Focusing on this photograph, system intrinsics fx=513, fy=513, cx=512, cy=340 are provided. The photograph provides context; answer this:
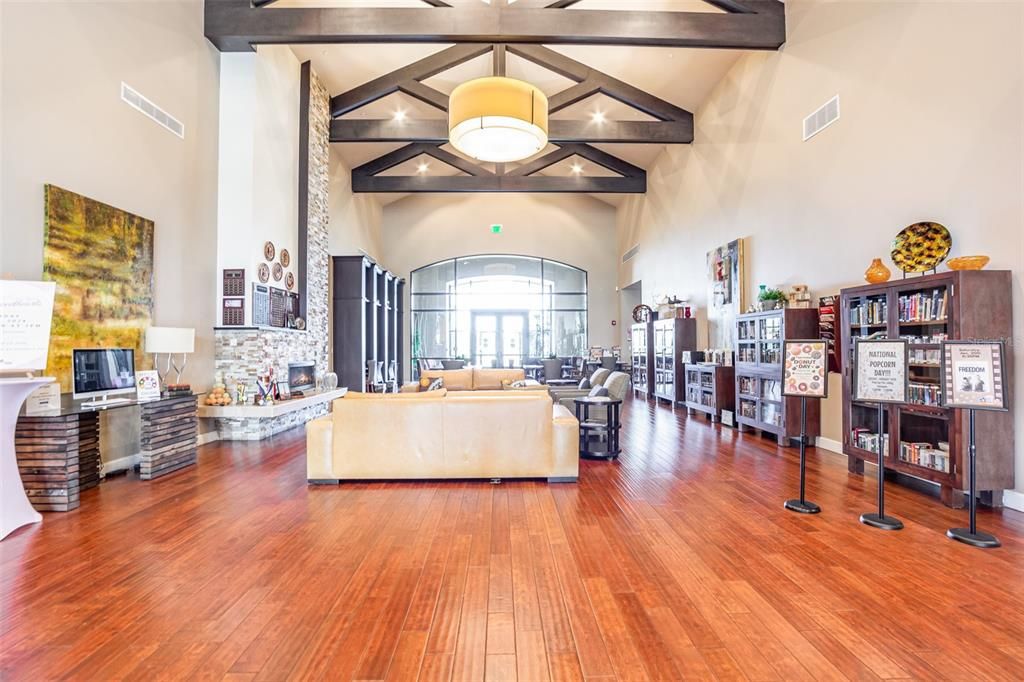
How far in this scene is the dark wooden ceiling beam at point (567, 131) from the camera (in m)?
9.07

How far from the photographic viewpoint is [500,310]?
591 inches

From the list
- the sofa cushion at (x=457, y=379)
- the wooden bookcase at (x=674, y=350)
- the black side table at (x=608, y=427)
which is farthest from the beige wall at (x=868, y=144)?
the sofa cushion at (x=457, y=379)

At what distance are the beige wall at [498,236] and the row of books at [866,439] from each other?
10.4m

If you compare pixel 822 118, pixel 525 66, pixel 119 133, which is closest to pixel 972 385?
pixel 822 118

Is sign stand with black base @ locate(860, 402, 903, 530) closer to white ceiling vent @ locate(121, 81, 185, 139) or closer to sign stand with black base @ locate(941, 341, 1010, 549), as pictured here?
sign stand with black base @ locate(941, 341, 1010, 549)

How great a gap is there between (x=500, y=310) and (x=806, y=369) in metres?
11.6

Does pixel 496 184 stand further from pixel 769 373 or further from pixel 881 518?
pixel 881 518

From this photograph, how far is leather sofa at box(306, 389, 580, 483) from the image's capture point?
13.9 ft

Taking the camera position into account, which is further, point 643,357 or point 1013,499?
point 643,357

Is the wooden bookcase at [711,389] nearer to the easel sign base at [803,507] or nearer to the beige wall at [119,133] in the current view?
the easel sign base at [803,507]

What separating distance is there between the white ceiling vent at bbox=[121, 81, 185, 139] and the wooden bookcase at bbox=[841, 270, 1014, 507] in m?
6.81

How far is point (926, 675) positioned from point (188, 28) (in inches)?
306

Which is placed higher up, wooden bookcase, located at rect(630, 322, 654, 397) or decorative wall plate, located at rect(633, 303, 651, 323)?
decorative wall plate, located at rect(633, 303, 651, 323)

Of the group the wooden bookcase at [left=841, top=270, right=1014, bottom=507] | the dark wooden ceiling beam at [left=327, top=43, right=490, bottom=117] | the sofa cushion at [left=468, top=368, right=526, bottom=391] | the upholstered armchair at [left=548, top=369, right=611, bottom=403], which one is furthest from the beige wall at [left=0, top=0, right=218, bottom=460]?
the wooden bookcase at [left=841, top=270, right=1014, bottom=507]
